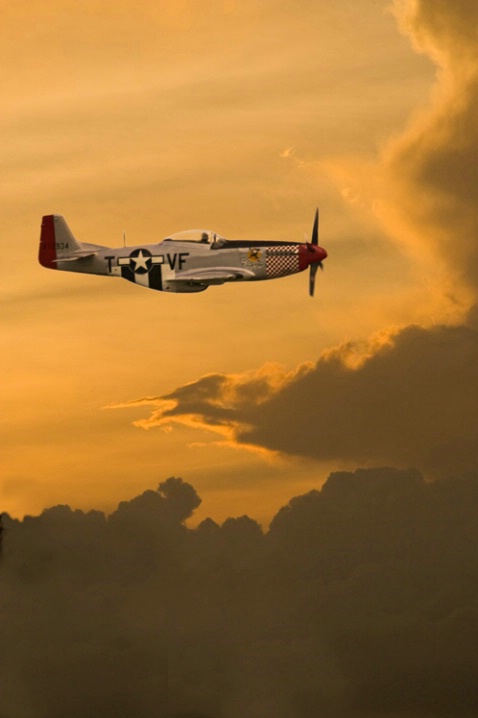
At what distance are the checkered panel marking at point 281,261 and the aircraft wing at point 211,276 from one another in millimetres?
2072

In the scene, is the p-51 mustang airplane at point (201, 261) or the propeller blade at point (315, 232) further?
the propeller blade at point (315, 232)

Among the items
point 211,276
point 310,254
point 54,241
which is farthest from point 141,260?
point 310,254

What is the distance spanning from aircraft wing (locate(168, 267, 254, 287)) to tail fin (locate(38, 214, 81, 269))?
12.3 m

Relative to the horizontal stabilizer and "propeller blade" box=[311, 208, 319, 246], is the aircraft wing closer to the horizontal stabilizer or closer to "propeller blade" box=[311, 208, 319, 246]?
the horizontal stabilizer

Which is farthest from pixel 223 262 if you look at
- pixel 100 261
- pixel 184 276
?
pixel 100 261

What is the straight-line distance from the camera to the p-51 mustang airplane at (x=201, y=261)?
121m

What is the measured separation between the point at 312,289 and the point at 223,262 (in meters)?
8.36

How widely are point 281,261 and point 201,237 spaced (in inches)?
274

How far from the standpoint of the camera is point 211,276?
120312mm

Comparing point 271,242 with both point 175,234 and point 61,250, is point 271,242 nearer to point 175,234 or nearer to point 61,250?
point 175,234

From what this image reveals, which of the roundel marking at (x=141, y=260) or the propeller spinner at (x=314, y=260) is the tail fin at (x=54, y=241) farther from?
the propeller spinner at (x=314, y=260)

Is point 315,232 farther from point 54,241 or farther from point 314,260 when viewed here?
point 54,241

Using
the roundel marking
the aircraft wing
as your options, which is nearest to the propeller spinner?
the aircraft wing

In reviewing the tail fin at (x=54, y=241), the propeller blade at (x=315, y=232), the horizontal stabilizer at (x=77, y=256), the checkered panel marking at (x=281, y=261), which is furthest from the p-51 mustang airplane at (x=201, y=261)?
the tail fin at (x=54, y=241)
